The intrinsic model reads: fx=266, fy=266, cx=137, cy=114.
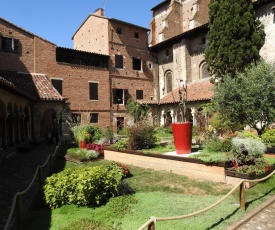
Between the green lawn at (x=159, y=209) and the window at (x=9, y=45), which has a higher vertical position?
the window at (x=9, y=45)

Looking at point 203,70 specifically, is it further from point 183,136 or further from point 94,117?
point 183,136

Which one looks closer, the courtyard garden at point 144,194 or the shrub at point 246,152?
the courtyard garden at point 144,194

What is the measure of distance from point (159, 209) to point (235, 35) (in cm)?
Answer: 1807

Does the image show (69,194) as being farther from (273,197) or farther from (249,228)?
(273,197)

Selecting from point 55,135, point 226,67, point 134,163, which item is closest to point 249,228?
point 134,163

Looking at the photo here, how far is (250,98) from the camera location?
42.4 feet

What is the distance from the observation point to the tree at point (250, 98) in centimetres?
1283

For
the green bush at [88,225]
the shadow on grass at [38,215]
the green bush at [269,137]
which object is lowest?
the shadow on grass at [38,215]

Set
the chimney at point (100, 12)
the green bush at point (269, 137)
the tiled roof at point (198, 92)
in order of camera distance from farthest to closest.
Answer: the chimney at point (100, 12) → the tiled roof at point (198, 92) → the green bush at point (269, 137)

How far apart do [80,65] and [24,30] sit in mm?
5727

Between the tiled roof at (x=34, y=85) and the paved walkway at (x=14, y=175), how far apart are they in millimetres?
5878

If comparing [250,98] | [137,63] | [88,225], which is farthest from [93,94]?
[88,225]

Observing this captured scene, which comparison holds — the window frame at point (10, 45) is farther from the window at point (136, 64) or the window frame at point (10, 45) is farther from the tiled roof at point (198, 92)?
the tiled roof at point (198, 92)

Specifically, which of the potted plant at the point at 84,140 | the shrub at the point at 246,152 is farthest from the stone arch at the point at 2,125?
Result: the shrub at the point at 246,152
